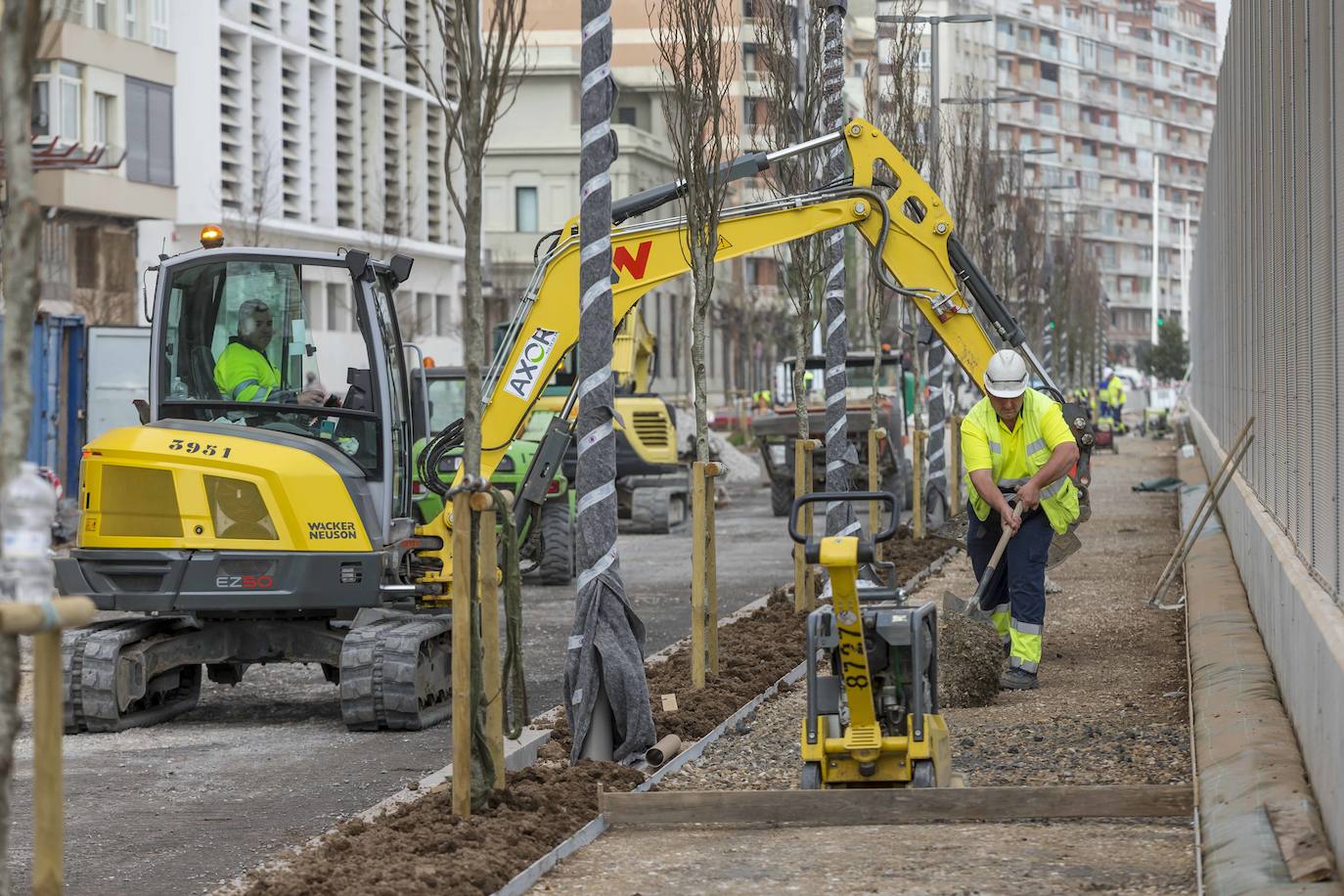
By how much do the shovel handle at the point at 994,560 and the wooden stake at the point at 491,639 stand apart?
4.27 meters

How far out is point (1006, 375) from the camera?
12031 millimetres

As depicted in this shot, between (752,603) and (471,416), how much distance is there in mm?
9997

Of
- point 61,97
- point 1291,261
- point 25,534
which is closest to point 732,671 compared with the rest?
point 1291,261

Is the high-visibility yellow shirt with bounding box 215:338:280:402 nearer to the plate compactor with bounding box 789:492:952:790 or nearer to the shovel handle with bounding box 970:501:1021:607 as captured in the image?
the shovel handle with bounding box 970:501:1021:607

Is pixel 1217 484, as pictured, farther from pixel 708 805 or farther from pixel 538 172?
pixel 538 172

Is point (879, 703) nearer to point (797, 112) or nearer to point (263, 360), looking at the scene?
point (263, 360)

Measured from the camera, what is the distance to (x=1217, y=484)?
16.9 metres

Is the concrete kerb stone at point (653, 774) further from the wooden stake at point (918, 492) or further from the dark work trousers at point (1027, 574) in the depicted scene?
the wooden stake at point (918, 492)

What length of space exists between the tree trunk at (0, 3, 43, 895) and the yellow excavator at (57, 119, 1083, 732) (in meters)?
6.67

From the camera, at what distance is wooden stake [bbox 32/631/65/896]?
510 cm

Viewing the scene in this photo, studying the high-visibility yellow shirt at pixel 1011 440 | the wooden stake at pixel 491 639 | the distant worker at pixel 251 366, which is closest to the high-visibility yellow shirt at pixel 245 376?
the distant worker at pixel 251 366

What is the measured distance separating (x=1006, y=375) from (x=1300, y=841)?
5349 millimetres

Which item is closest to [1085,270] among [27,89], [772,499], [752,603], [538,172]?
[538,172]

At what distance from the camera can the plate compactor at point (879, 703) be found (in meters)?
8.27
